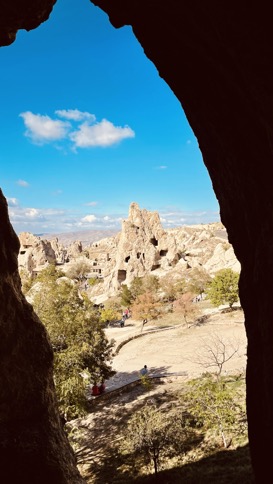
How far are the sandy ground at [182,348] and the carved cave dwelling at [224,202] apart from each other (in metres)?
15.8

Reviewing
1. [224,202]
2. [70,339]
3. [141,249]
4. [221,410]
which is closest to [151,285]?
[141,249]

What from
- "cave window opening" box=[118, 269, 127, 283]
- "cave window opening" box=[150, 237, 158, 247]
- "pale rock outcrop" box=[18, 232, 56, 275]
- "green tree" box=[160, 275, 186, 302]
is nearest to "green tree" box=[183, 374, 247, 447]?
"green tree" box=[160, 275, 186, 302]

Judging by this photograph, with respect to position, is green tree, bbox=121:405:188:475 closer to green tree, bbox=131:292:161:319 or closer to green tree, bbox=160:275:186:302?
green tree, bbox=131:292:161:319

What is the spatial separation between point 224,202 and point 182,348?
91.2 ft

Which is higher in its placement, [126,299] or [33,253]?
[33,253]

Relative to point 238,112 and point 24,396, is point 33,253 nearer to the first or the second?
point 24,396

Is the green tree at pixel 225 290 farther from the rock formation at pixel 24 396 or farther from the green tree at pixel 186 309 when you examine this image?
the rock formation at pixel 24 396

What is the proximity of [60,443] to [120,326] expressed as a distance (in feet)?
138

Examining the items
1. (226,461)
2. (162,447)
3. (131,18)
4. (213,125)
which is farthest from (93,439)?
(131,18)

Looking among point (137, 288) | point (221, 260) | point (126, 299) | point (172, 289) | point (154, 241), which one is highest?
point (154, 241)

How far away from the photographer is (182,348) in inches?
1308

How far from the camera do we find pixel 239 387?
19734 millimetres

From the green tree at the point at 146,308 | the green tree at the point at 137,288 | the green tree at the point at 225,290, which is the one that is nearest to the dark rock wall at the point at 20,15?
the green tree at the point at 225,290

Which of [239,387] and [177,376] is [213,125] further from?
[177,376]
